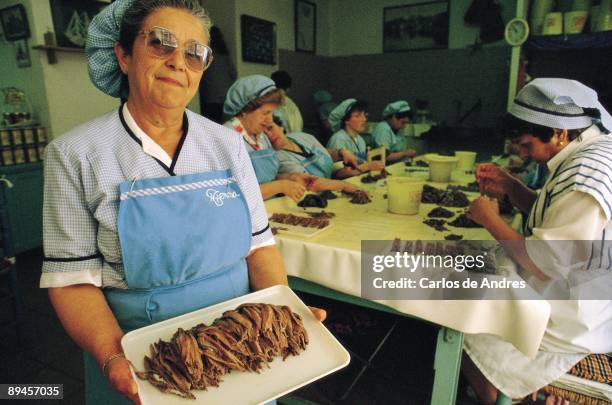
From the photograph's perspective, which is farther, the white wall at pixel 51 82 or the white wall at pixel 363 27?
the white wall at pixel 363 27

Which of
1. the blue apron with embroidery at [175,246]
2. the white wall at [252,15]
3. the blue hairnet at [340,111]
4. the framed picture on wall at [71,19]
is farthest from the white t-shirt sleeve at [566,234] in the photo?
the white wall at [252,15]

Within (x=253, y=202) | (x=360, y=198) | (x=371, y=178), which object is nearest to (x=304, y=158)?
Answer: (x=371, y=178)

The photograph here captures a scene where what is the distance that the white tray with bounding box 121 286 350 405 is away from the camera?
1.02 m

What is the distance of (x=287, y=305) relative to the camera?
1.33m

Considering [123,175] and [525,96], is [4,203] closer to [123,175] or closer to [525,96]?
[123,175]

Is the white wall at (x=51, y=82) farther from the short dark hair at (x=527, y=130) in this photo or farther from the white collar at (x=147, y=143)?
the short dark hair at (x=527, y=130)

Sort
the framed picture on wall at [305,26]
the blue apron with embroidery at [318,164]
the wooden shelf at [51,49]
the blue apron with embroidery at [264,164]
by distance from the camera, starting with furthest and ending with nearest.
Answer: the framed picture on wall at [305,26] → the wooden shelf at [51,49] → the blue apron with embroidery at [318,164] → the blue apron with embroidery at [264,164]

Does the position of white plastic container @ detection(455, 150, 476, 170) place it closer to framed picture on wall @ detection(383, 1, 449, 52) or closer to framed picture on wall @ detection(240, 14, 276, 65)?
framed picture on wall @ detection(240, 14, 276, 65)

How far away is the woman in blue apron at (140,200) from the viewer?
1.14 m

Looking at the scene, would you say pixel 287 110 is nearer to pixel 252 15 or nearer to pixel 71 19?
pixel 252 15

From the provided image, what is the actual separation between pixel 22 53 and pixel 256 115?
3.58m

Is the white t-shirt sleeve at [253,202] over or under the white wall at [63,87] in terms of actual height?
under

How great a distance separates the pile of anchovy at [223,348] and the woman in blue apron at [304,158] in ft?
6.21

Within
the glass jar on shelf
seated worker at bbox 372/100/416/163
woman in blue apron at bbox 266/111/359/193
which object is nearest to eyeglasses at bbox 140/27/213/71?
woman in blue apron at bbox 266/111/359/193
